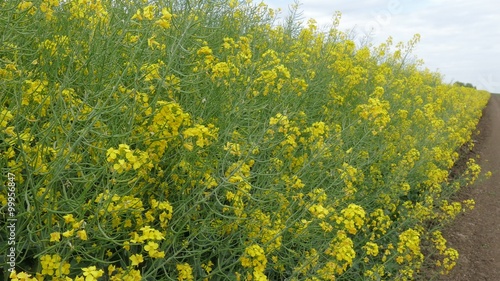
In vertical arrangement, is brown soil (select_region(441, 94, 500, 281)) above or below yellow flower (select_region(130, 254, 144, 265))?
below

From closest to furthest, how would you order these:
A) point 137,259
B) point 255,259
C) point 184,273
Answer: point 137,259 < point 184,273 < point 255,259

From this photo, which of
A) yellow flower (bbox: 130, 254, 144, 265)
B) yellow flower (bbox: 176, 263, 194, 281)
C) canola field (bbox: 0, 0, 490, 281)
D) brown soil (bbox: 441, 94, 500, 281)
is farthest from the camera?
brown soil (bbox: 441, 94, 500, 281)

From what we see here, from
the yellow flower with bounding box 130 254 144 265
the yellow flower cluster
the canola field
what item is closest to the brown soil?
the canola field

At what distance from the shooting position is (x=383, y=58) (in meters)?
8.35

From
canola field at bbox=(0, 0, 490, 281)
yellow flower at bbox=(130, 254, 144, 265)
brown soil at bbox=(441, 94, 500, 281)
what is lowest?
brown soil at bbox=(441, 94, 500, 281)

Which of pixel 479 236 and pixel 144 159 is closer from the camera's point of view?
pixel 144 159

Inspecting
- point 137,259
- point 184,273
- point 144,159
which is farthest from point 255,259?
point 144,159

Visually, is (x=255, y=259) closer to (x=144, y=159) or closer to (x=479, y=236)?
(x=144, y=159)

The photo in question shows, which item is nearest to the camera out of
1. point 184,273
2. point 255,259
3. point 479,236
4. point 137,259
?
point 137,259

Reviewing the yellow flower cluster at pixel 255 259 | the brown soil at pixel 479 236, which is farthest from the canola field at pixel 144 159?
the brown soil at pixel 479 236

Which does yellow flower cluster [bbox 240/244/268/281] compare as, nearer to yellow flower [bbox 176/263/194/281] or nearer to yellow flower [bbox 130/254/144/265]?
yellow flower [bbox 176/263/194/281]

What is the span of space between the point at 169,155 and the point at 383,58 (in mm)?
6620

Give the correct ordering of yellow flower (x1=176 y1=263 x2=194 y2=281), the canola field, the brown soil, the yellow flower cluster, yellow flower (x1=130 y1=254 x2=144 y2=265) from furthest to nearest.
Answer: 1. the brown soil
2. the yellow flower cluster
3. yellow flower (x1=176 y1=263 x2=194 y2=281)
4. yellow flower (x1=130 y1=254 x2=144 y2=265)
5. the canola field

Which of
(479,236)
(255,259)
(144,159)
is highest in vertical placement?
(144,159)
